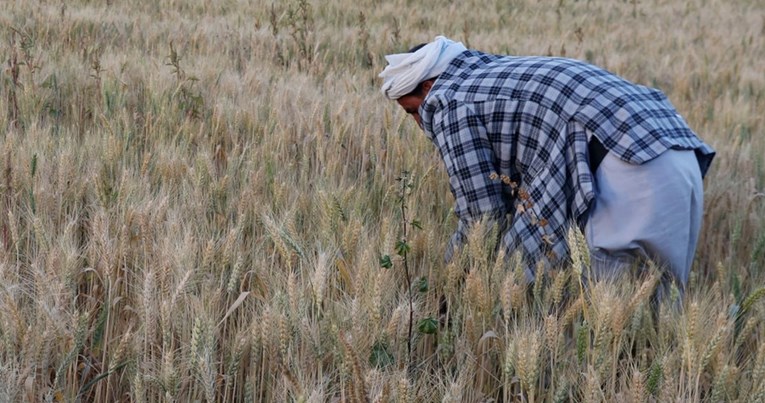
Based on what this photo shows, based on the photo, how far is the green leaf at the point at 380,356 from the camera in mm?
1691

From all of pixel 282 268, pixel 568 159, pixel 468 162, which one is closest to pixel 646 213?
pixel 568 159

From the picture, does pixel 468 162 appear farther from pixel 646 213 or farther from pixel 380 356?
pixel 380 356

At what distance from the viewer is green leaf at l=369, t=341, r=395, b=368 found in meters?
1.69

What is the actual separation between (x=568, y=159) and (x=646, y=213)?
11.8 inches

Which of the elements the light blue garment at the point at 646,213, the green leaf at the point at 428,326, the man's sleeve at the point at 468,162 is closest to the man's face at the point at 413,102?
the man's sleeve at the point at 468,162

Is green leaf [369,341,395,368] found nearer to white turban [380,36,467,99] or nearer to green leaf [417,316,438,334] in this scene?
green leaf [417,316,438,334]

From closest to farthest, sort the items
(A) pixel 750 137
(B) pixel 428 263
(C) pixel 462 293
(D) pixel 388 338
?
(D) pixel 388 338, (C) pixel 462 293, (B) pixel 428 263, (A) pixel 750 137

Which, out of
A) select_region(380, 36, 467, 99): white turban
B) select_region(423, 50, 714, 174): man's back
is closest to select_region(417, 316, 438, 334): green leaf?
select_region(423, 50, 714, 174): man's back

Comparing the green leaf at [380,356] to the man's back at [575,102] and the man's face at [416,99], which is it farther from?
the man's face at [416,99]

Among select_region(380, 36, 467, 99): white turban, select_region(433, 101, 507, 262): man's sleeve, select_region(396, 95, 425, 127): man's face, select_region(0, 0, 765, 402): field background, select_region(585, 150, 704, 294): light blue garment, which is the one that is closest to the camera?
select_region(0, 0, 765, 402): field background

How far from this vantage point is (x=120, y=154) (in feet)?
9.61

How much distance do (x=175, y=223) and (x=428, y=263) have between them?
2.39ft

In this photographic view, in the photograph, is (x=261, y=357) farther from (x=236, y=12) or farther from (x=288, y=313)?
(x=236, y=12)

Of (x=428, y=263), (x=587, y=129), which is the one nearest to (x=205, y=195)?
(x=428, y=263)
